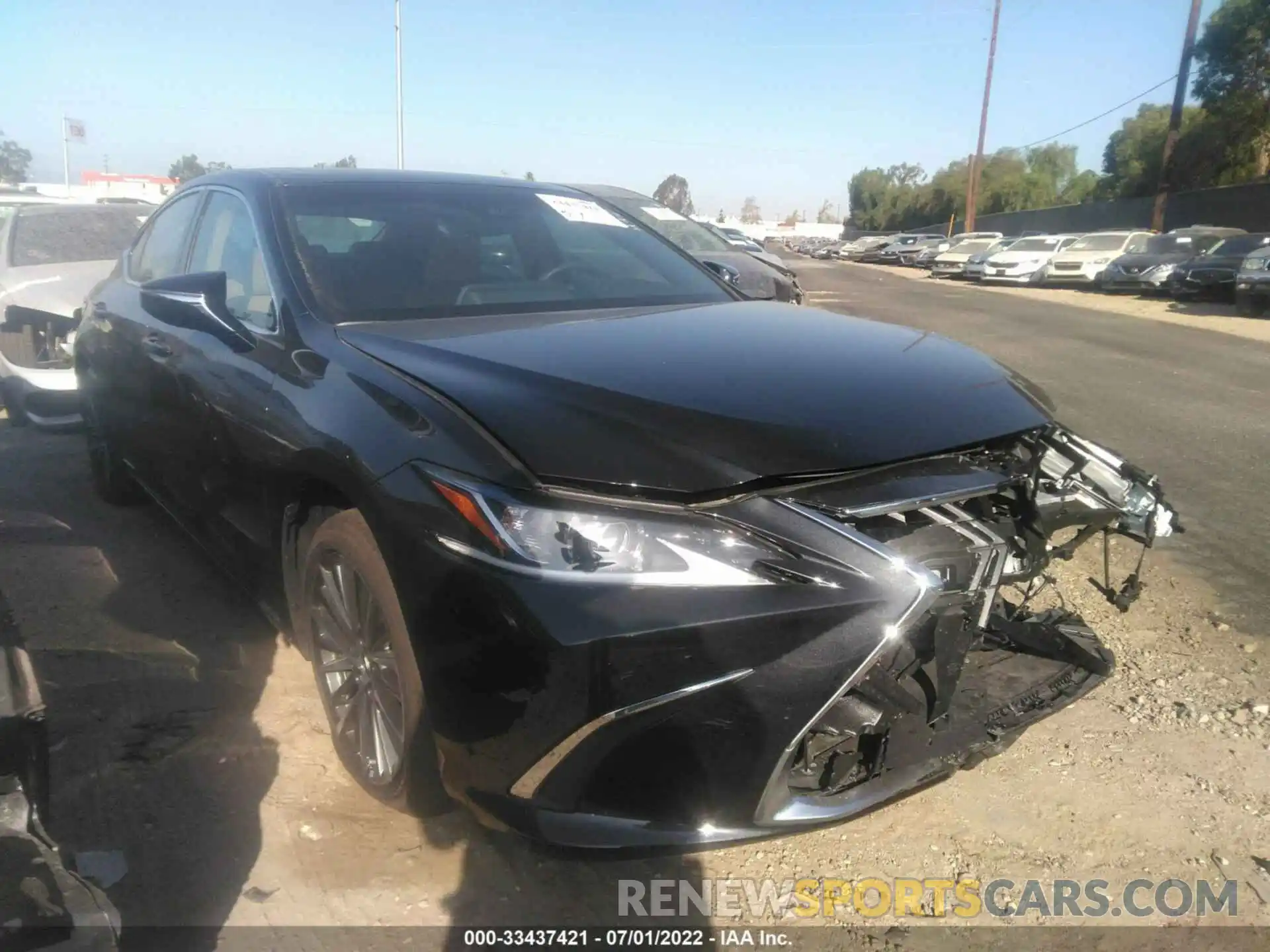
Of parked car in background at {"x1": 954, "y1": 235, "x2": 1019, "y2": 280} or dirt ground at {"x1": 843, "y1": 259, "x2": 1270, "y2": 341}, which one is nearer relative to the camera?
dirt ground at {"x1": 843, "y1": 259, "x2": 1270, "y2": 341}

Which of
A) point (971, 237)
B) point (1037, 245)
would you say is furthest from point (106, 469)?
point (971, 237)

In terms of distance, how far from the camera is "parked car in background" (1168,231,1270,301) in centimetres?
1786

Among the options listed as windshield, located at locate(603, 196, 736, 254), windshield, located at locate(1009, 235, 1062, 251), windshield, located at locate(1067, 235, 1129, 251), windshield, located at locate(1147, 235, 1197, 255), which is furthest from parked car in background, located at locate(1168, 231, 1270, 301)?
windshield, located at locate(603, 196, 736, 254)

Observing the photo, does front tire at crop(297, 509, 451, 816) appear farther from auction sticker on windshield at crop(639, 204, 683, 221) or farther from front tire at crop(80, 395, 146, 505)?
auction sticker on windshield at crop(639, 204, 683, 221)

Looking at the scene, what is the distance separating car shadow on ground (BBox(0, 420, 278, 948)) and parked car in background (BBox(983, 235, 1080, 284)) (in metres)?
25.2

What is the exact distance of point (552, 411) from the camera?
2.08m

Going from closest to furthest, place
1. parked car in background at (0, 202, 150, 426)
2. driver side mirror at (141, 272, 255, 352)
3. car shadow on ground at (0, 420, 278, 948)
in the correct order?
car shadow on ground at (0, 420, 278, 948), driver side mirror at (141, 272, 255, 352), parked car in background at (0, 202, 150, 426)

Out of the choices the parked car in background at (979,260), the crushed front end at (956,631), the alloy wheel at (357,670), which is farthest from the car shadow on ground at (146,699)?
the parked car in background at (979,260)

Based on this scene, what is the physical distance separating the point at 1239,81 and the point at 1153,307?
1900 centimetres

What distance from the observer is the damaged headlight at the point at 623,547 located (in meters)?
1.85

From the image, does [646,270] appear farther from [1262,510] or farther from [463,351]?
[1262,510]

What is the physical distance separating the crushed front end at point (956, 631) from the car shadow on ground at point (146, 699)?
56.2 inches

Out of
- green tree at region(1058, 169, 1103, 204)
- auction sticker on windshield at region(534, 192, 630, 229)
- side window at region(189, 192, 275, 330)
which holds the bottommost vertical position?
side window at region(189, 192, 275, 330)

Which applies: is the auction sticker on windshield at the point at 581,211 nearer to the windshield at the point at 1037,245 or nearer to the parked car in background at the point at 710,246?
the parked car in background at the point at 710,246
